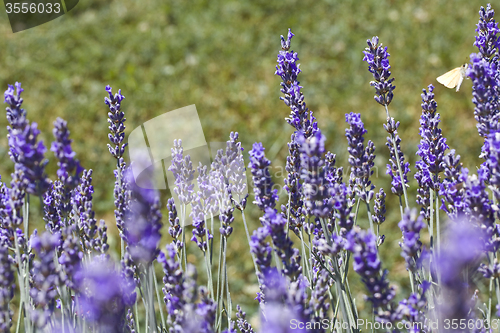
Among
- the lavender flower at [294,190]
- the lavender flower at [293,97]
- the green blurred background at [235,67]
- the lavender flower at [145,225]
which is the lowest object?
the lavender flower at [145,225]

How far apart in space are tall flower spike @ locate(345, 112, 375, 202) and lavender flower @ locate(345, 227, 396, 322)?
408 millimetres

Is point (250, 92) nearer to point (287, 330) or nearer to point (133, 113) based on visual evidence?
point (133, 113)

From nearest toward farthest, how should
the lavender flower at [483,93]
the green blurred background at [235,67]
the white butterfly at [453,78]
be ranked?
the lavender flower at [483,93] → the white butterfly at [453,78] → the green blurred background at [235,67]

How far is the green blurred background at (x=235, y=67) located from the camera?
4.65 meters

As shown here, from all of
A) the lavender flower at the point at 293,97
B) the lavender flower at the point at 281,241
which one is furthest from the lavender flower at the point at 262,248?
the lavender flower at the point at 293,97

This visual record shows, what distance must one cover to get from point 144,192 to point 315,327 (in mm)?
523

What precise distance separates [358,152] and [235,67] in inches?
166

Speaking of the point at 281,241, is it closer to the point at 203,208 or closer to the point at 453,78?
the point at 203,208

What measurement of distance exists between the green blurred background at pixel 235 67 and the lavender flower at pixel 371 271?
296cm

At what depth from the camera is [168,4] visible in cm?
632

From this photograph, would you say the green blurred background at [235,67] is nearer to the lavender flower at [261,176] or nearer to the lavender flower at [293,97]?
the lavender flower at [293,97]

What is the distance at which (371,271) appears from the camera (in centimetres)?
105

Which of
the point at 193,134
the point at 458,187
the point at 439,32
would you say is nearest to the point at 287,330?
the point at 458,187

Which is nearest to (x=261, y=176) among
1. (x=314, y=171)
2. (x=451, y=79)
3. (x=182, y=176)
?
(x=314, y=171)
